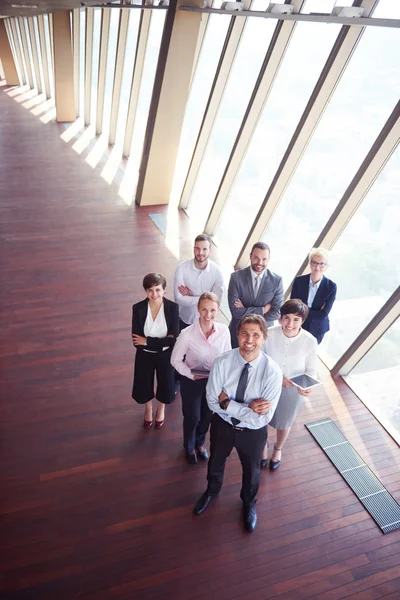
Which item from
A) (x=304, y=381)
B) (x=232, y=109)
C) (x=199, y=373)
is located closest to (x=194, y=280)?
(x=199, y=373)

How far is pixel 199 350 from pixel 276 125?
13.1 ft

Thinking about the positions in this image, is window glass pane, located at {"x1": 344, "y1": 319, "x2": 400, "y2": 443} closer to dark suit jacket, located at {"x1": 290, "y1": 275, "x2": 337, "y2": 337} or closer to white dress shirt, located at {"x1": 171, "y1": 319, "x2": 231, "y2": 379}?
dark suit jacket, located at {"x1": 290, "y1": 275, "x2": 337, "y2": 337}

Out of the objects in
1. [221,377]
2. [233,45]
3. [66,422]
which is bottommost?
[66,422]

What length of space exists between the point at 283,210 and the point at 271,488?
3734 mm

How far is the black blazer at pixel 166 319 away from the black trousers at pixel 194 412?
35cm

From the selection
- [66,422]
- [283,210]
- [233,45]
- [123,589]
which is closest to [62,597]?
[123,589]

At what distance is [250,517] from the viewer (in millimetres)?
3643

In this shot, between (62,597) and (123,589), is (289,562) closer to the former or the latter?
(123,589)

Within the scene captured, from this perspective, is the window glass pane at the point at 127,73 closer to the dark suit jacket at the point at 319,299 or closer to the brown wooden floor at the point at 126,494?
the brown wooden floor at the point at 126,494

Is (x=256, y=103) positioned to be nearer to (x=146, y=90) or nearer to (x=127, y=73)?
(x=146, y=90)

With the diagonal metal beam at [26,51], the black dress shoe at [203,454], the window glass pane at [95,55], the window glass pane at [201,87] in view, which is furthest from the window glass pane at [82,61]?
the black dress shoe at [203,454]

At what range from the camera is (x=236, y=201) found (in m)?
7.35

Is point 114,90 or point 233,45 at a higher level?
point 233,45

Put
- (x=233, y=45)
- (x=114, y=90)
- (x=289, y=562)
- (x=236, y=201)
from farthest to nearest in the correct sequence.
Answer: (x=114, y=90)
(x=236, y=201)
(x=233, y=45)
(x=289, y=562)
